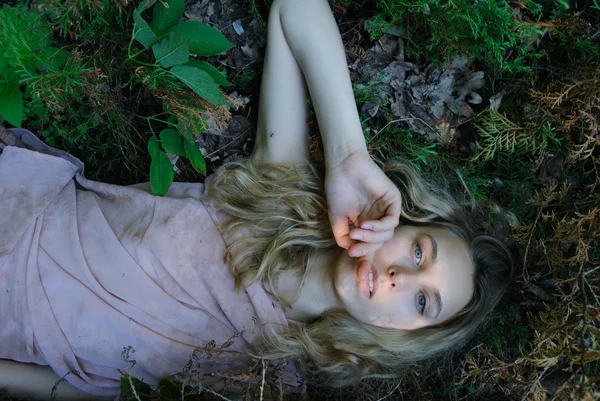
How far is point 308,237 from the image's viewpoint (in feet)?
9.78

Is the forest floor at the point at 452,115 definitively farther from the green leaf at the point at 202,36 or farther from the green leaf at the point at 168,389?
the green leaf at the point at 202,36

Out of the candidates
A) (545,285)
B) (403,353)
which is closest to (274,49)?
(403,353)

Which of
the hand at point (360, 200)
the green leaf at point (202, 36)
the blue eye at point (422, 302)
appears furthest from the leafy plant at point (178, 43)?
the blue eye at point (422, 302)

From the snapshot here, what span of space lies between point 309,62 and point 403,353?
5.91ft

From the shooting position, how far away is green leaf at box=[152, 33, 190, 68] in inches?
97.4

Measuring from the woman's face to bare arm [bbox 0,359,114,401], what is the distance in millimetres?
1697

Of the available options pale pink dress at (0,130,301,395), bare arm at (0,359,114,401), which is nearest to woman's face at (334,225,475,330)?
pale pink dress at (0,130,301,395)

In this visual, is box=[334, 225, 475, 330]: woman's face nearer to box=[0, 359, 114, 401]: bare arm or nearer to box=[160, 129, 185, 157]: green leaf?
box=[160, 129, 185, 157]: green leaf

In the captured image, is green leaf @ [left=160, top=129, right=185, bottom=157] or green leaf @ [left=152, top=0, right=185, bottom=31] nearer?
green leaf @ [left=152, top=0, right=185, bottom=31]

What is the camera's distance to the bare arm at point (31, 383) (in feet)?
9.34

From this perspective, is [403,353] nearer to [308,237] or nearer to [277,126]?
[308,237]

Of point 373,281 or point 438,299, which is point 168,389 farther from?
point 438,299

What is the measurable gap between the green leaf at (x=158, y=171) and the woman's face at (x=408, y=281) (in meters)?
1.06

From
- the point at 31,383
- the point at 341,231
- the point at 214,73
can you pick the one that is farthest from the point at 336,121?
the point at 31,383
